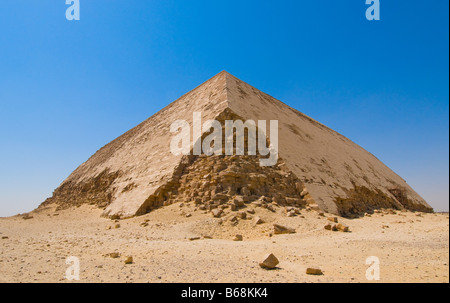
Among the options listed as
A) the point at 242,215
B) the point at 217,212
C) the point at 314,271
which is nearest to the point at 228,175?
the point at 217,212

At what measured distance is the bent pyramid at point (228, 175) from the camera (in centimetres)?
795

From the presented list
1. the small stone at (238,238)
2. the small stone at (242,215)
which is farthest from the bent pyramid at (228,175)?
the small stone at (238,238)

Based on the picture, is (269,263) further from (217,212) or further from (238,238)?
(217,212)

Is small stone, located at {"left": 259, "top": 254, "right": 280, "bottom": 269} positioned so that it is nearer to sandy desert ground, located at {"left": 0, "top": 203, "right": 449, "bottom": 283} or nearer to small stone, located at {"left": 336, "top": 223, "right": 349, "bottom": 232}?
sandy desert ground, located at {"left": 0, "top": 203, "right": 449, "bottom": 283}

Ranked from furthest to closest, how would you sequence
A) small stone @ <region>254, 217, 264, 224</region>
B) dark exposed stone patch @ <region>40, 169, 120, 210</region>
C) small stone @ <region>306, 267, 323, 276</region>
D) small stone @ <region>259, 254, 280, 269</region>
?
dark exposed stone patch @ <region>40, 169, 120, 210</region> → small stone @ <region>254, 217, 264, 224</region> → small stone @ <region>259, 254, 280, 269</region> → small stone @ <region>306, 267, 323, 276</region>

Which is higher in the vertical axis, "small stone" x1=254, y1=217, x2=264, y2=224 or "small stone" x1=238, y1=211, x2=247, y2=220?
"small stone" x1=238, y1=211, x2=247, y2=220

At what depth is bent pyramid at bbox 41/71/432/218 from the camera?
7.95 m

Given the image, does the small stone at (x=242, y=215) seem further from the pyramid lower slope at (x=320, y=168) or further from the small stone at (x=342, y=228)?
the pyramid lower slope at (x=320, y=168)

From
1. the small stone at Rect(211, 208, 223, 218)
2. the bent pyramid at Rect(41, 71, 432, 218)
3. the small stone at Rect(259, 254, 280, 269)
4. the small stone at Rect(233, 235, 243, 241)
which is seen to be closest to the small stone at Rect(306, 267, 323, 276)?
the small stone at Rect(259, 254, 280, 269)

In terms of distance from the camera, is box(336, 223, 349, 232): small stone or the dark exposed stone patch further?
the dark exposed stone patch

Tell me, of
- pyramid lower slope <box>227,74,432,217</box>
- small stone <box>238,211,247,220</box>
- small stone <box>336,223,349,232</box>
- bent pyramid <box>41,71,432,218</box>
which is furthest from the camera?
pyramid lower slope <box>227,74,432,217</box>
